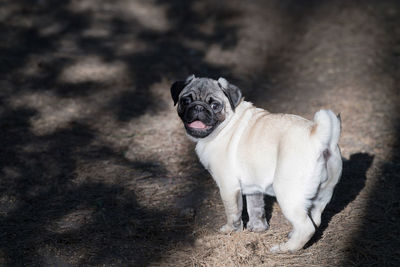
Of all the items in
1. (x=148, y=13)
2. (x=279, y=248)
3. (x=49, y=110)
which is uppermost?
(x=279, y=248)

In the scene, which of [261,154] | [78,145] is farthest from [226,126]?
[78,145]

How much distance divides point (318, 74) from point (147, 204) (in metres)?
5.21

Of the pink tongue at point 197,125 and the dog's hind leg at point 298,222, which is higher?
Answer: the pink tongue at point 197,125

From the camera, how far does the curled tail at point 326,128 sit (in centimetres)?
387

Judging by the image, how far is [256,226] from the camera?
482 cm

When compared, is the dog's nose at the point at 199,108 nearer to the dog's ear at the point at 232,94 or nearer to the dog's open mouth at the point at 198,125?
Answer: the dog's open mouth at the point at 198,125

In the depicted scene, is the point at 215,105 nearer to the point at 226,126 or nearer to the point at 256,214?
the point at 226,126

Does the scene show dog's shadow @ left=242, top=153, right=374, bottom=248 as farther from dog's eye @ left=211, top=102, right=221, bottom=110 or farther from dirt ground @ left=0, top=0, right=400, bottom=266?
dog's eye @ left=211, top=102, right=221, bottom=110

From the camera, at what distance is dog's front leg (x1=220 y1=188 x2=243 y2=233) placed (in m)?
4.45

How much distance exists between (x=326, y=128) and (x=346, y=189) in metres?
1.98

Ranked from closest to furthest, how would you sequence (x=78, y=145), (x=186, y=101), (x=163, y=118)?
(x=186, y=101) < (x=78, y=145) < (x=163, y=118)

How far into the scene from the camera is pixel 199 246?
4.62 m

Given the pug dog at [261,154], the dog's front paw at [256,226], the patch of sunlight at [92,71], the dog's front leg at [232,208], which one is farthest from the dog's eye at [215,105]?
the patch of sunlight at [92,71]

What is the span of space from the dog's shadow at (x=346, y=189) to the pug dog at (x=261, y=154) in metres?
0.48
